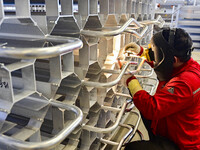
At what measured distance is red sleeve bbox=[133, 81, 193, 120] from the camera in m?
1.36

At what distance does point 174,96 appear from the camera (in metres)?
1.36

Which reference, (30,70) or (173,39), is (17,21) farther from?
(173,39)

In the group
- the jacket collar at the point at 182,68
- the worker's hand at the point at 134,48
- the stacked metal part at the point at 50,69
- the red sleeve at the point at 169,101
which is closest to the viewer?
the stacked metal part at the point at 50,69

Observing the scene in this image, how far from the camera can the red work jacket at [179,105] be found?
4.50 feet

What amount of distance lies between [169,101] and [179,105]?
8 cm

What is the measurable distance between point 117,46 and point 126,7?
14.6 inches

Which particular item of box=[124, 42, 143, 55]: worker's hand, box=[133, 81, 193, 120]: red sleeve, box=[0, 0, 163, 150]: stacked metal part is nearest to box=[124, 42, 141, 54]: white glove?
box=[124, 42, 143, 55]: worker's hand

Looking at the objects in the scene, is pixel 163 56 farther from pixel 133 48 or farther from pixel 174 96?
pixel 133 48

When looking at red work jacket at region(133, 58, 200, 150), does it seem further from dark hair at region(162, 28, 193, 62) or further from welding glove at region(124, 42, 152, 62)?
welding glove at region(124, 42, 152, 62)

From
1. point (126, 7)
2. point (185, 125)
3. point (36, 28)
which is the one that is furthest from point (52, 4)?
point (185, 125)

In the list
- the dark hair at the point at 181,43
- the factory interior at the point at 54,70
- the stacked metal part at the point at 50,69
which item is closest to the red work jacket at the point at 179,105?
the dark hair at the point at 181,43

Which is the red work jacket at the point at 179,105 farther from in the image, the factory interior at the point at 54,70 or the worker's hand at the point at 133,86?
the factory interior at the point at 54,70

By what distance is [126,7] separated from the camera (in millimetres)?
1919

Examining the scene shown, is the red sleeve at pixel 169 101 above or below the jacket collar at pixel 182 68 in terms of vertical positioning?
below
